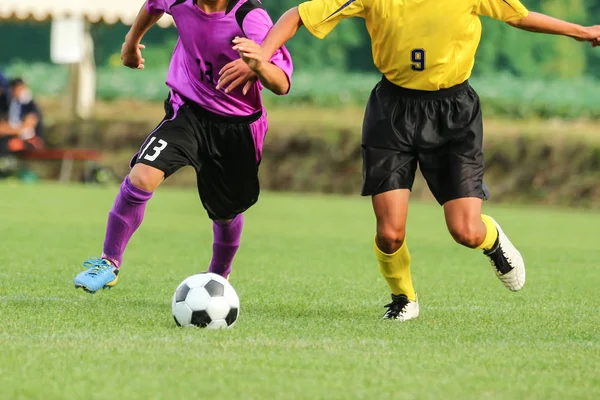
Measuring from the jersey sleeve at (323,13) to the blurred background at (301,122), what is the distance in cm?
1570

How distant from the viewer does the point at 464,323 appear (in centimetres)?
643

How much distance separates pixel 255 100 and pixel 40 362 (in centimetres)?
279

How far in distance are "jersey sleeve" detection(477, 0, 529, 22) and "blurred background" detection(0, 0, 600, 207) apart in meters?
15.2

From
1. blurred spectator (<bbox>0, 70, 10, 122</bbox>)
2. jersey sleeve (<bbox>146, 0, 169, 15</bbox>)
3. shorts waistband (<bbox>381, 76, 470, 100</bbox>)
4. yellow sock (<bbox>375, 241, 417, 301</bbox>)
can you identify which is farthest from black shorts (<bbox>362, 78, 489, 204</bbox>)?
blurred spectator (<bbox>0, 70, 10, 122</bbox>)

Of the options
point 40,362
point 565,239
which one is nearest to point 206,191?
point 40,362

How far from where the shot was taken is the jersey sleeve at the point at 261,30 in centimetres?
652

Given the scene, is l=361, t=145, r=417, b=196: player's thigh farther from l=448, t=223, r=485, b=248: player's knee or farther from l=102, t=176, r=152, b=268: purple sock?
l=102, t=176, r=152, b=268: purple sock

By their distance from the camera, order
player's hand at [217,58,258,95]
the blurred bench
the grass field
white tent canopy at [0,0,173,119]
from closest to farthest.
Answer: the grass field, player's hand at [217,58,258,95], the blurred bench, white tent canopy at [0,0,173,119]

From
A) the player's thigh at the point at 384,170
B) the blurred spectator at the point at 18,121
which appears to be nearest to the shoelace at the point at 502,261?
the player's thigh at the point at 384,170

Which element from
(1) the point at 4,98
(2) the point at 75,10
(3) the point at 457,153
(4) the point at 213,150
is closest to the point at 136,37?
(4) the point at 213,150

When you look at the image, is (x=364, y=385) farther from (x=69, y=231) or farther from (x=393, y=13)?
(x=69, y=231)

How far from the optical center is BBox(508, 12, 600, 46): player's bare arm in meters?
6.45

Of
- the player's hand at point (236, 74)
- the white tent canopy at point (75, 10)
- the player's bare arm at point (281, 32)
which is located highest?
the player's bare arm at point (281, 32)

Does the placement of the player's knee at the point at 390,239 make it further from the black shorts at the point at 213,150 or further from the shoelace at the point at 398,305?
the black shorts at the point at 213,150
